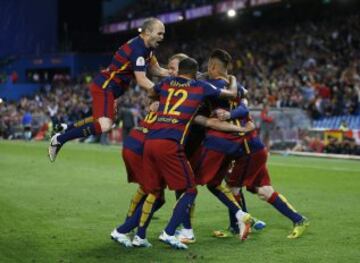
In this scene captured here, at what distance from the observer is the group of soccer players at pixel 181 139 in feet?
23.8

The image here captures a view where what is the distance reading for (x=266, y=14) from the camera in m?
41.2

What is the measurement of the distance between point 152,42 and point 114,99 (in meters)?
0.94

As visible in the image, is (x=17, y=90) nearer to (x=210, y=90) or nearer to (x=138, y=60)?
(x=138, y=60)

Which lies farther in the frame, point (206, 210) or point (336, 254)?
point (206, 210)

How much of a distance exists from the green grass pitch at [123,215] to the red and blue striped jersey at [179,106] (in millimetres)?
1266

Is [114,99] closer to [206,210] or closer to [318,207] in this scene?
[206,210]

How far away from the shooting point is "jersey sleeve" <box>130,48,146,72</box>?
8062 millimetres

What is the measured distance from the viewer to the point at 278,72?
32.8 metres

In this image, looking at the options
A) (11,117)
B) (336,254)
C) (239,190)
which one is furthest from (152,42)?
(11,117)

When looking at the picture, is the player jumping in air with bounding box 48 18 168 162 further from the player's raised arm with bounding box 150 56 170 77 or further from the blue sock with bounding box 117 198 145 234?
the blue sock with bounding box 117 198 145 234

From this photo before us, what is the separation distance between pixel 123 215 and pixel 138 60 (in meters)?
2.87

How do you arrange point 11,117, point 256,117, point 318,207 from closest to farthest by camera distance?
point 318,207 → point 256,117 → point 11,117

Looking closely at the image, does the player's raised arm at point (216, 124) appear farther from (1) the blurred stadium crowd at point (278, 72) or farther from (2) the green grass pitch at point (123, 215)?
(1) the blurred stadium crowd at point (278, 72)

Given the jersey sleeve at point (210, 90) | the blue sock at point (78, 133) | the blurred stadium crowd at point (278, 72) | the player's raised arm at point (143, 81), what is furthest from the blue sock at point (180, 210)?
the blurred stadium crowd at point (278, 72)
